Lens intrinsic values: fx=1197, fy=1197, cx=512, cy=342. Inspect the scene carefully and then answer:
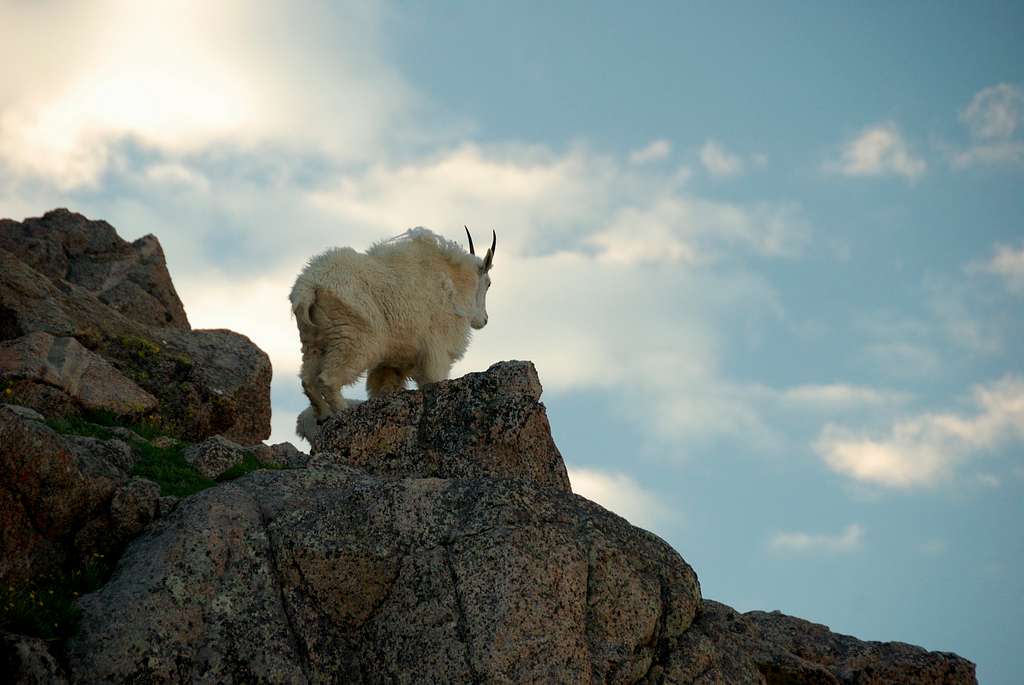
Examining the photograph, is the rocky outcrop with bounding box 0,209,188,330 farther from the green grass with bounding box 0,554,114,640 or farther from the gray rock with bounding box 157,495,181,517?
the green grass with bounding box 0,554,114,640

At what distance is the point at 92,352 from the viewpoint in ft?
42.7

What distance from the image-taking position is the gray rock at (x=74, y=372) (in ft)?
38.9

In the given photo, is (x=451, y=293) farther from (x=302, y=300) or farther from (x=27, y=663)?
(x=27, y=663)

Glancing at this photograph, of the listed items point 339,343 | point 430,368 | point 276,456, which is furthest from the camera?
point 430,368

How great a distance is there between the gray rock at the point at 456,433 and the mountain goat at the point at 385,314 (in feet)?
7.25

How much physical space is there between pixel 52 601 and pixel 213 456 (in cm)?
324

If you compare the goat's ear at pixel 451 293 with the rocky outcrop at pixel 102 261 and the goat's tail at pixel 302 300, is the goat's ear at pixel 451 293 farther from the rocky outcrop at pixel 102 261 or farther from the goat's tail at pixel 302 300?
the rocky outcrop at pixel 102 261

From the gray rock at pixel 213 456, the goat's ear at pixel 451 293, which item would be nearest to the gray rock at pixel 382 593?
the gray rock at pixel 213 456

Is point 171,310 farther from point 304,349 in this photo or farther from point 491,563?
point 491,563

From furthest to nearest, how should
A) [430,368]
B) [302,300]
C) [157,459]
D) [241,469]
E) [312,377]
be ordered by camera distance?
1. [430,368]
2. [312,377]
3. [302,300]
4. [241,469]
5. [157,459]

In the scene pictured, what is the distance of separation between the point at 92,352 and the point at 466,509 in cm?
677

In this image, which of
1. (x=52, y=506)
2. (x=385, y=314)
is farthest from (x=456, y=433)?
(x=385, y=314)

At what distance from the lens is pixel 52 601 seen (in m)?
7.24

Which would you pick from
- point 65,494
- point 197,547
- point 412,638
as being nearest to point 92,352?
point 65,494
